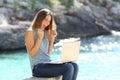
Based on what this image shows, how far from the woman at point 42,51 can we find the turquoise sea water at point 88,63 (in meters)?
4.52

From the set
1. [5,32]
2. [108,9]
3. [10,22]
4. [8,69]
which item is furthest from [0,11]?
[108,9]

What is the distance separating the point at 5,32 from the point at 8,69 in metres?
3.44

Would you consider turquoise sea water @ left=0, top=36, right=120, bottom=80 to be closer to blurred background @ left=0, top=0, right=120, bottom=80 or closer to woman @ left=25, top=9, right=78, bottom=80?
blurred background @ left=0, top=0, right=120, bottom=80

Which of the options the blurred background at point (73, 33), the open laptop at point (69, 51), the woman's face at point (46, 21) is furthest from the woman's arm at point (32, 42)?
the blurred background at point (73, 33)

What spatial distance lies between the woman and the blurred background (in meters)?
4.62

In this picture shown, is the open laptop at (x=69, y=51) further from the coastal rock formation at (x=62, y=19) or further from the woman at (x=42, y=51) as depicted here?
the coastal rock formation at (x=62, y=19)

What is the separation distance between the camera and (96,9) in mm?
25734

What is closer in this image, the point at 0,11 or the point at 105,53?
the point at 105,53

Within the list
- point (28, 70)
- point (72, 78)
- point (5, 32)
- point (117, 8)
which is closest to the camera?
point (72, 78)

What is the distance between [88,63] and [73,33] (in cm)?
769

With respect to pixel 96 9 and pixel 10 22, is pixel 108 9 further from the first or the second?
pixel 10 22

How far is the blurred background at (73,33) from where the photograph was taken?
1229 centimetres

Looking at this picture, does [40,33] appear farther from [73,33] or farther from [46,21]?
[73,33]


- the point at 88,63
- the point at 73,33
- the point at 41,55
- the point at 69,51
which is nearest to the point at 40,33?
the point at 41,55
